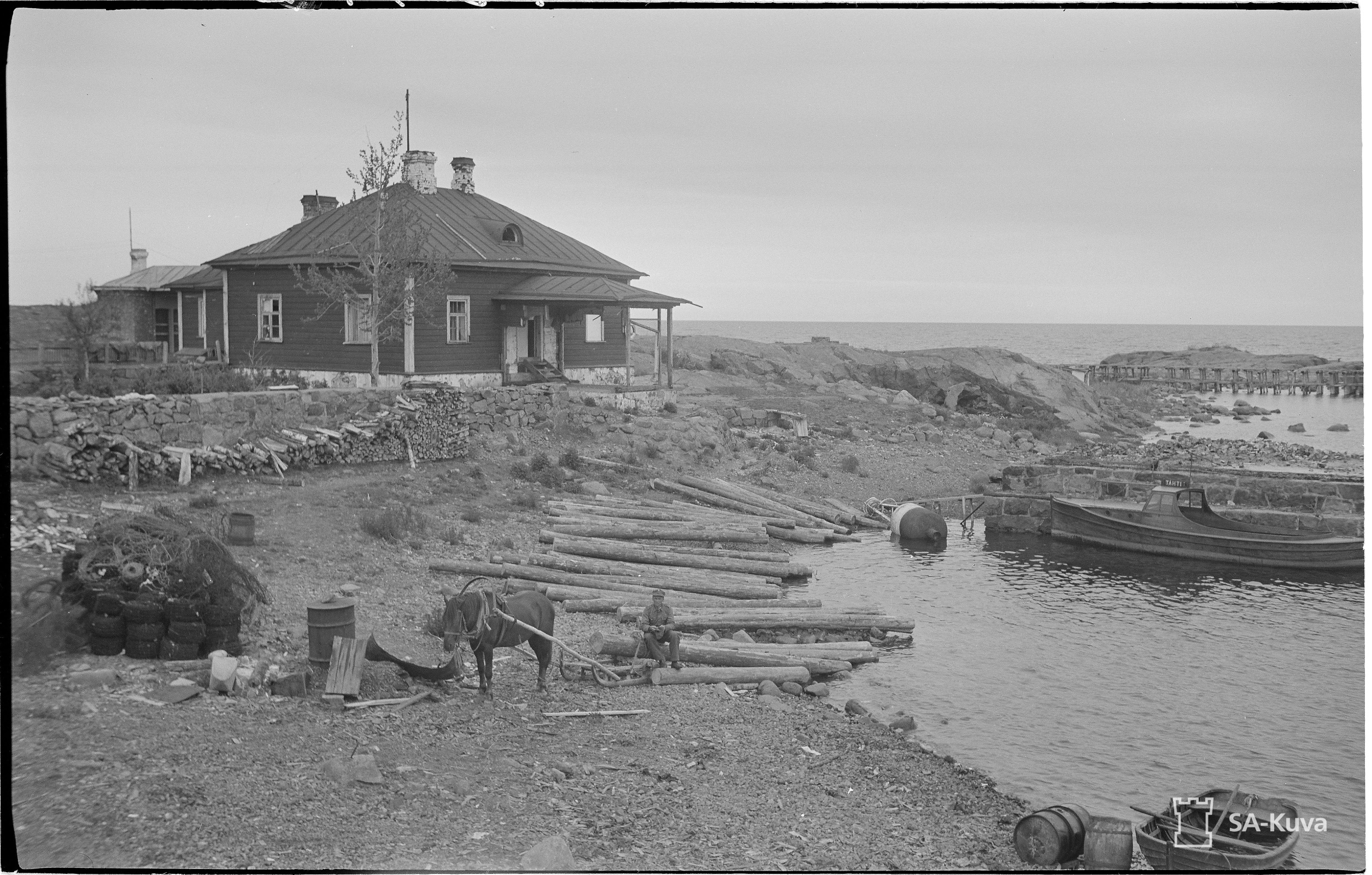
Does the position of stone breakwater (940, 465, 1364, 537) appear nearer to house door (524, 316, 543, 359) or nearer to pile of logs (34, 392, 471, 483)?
house door (524, 316, 543, 359)

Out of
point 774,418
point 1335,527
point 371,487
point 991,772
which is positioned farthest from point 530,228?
point 991,772

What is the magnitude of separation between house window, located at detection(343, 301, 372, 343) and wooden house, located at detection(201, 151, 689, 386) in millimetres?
34

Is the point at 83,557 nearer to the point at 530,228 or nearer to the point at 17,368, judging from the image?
the point at 17,368

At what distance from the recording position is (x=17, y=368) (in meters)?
28.4

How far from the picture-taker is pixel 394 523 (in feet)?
63.6

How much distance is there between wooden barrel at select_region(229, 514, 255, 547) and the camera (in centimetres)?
1655

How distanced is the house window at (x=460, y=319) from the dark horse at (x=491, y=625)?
2062 cm

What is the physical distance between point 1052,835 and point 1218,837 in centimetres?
140

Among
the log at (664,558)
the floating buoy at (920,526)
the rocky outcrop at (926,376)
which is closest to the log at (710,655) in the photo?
the log at (664,558)

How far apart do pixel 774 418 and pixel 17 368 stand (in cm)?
2253

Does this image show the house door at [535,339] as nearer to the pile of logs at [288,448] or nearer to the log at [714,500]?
the pile of logs at [288,448]

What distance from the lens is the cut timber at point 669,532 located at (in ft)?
72.6

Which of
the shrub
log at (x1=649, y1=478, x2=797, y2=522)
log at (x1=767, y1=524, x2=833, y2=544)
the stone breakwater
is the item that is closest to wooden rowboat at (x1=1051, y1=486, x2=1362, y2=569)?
the stone breakwater

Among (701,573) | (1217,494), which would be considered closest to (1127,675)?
(701,573)
